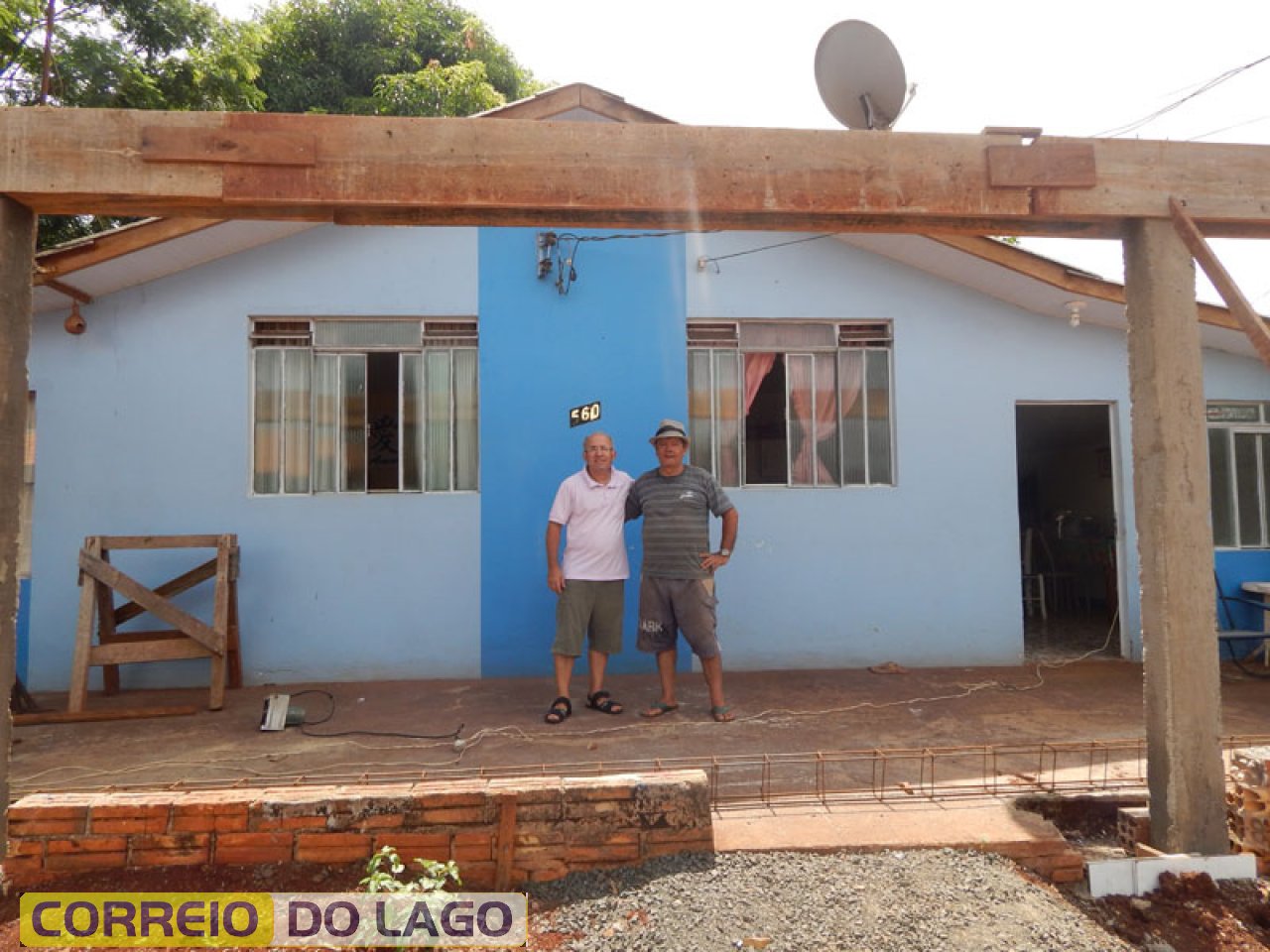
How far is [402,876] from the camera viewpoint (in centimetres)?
258

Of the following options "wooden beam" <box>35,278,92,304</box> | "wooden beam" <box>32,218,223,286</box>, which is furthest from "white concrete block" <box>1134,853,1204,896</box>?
"wooden beam" <box>35,278,92,304</box>

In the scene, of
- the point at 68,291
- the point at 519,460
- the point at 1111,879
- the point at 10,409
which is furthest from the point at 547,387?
the point at 1111,879

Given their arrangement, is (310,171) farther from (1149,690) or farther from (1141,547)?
(1149,690)

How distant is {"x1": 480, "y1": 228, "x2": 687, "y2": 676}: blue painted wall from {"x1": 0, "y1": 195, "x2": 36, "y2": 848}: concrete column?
3.44 m

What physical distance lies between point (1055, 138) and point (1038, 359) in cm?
403

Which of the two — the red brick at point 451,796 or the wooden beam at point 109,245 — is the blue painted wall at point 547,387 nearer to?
the wooden beam at point 109,245

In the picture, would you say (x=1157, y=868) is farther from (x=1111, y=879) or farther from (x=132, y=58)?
(x=132, y=58)

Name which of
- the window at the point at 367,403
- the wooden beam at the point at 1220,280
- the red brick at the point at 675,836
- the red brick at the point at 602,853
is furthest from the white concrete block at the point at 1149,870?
the window at the point at 367,403

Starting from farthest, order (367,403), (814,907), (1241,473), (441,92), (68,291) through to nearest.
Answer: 1. (441,92)
2. (1241,473)
3. (367,403)
4. (68,291)
5. (814,907)

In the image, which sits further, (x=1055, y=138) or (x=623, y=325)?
(x=623, y=325)

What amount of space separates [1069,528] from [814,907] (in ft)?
30.5

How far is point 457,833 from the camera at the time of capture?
2613mm

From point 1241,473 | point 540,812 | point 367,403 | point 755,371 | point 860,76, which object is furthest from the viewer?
point 1241,473

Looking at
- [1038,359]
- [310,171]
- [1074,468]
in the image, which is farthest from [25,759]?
[1074,468]
